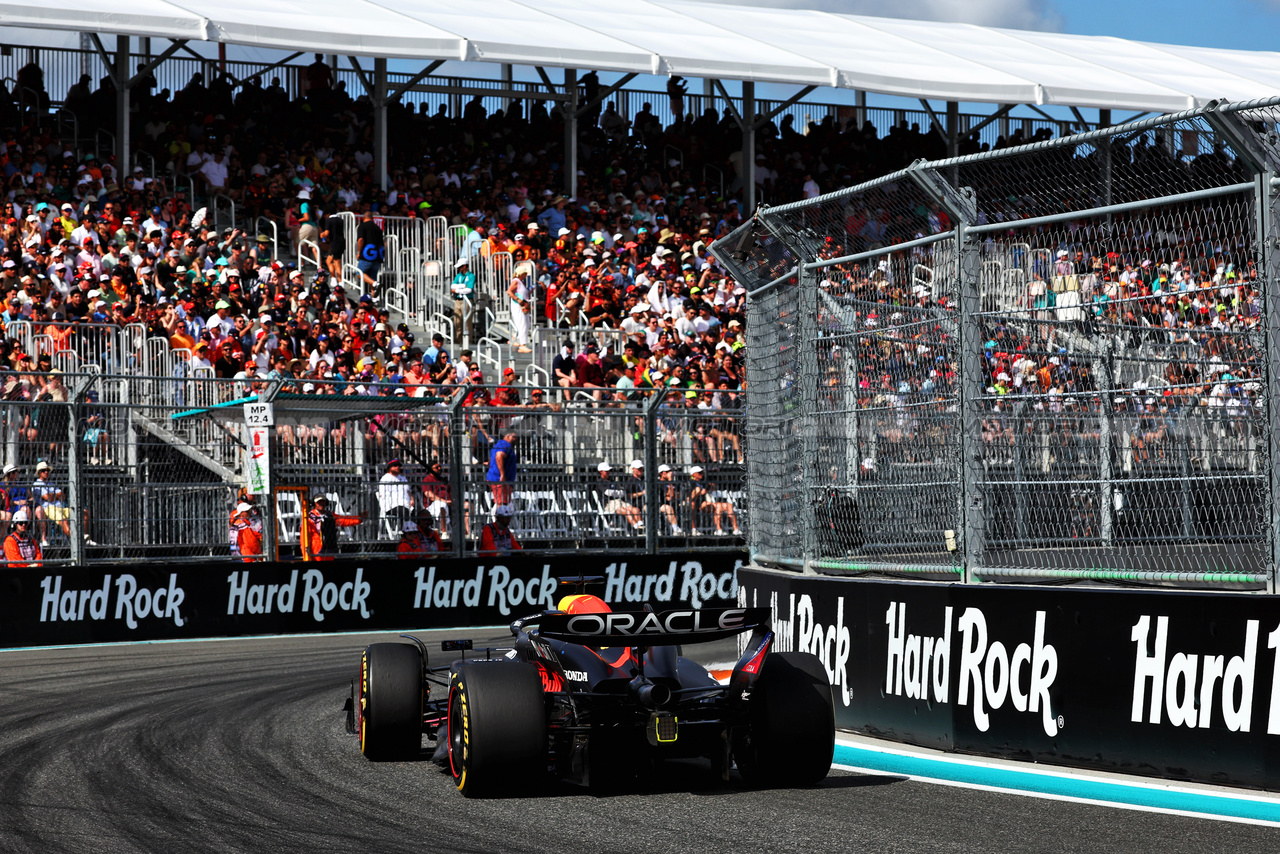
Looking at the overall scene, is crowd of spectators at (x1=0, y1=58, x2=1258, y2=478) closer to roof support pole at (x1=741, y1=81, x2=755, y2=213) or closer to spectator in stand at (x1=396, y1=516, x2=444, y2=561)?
roof support pole at (x1=741, y1=81, x2=755, y2=213)

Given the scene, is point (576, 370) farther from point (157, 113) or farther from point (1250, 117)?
point (1250, 117)

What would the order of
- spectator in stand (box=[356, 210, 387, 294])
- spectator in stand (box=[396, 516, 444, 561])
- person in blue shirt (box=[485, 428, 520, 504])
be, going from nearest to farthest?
spectator in stand (box=[396, 516, 444, 561]), person in blue shirt (box=[485, 428, 520, 504]), spectator in stand (box=[356, 210, 387, 294])

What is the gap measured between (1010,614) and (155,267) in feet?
52.2

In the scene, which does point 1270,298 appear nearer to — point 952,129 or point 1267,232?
Answer: point 1267,232

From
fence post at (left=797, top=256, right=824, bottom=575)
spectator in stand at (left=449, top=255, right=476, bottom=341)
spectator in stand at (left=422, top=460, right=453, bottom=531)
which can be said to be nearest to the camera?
fence post at (left=797, top=256, right=824, bottom=575)

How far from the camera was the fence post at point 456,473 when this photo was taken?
701 inches

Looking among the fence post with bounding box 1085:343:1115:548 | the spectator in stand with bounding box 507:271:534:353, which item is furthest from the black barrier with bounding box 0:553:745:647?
the fence post with bounding box 1085:343:1115:548

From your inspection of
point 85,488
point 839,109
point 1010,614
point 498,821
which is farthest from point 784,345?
point 839,109

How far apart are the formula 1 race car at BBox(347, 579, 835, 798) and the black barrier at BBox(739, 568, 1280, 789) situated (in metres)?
0.97

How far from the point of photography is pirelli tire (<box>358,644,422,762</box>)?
806 centimetres

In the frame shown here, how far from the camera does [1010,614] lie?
7941mm

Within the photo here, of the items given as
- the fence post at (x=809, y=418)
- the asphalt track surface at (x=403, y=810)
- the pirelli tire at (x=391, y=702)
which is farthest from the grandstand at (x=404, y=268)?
the pirelli tire at (x=391, y=702)

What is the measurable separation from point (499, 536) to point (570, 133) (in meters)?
12.6

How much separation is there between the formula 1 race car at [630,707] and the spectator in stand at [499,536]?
10.3 metres
